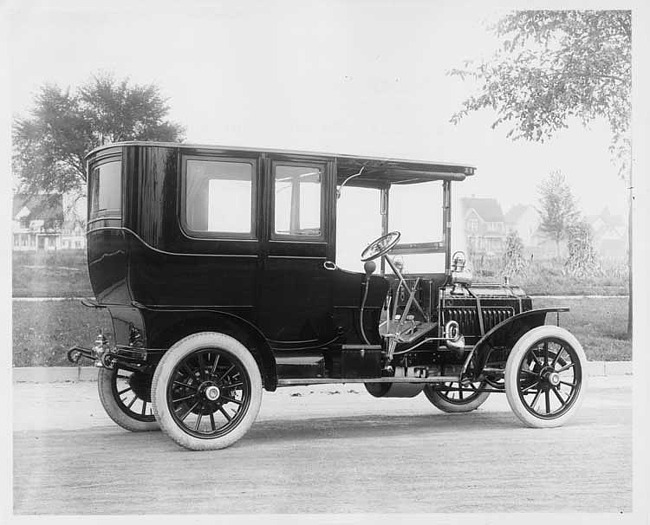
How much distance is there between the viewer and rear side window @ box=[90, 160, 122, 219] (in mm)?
6312

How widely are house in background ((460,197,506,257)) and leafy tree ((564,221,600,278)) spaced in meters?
0.57

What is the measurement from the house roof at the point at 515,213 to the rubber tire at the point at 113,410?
10.1 ft

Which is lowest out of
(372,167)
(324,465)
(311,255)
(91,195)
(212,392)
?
(324,465)

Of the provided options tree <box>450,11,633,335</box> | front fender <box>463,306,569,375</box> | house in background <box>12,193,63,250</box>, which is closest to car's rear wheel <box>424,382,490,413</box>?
front fender <box>463,306,569,375</box>

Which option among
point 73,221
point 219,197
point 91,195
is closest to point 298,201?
point 219,197

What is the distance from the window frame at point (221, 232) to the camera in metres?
6.34

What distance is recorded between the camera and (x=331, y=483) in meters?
5.99

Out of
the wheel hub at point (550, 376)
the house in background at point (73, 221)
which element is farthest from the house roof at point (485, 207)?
the house in background at point (73, 221)

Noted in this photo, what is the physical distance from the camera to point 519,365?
7141 mm

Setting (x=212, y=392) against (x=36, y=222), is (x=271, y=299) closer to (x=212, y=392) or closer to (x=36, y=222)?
(x=212, y=392)

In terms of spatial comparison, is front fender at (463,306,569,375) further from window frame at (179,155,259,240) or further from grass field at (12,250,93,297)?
grass field at (12,250,93,297)

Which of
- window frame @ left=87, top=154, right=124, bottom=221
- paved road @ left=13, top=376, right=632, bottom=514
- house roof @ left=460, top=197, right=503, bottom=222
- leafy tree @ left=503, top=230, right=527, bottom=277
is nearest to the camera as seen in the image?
paved road @ left=13, top=376, right=632, bottom=514

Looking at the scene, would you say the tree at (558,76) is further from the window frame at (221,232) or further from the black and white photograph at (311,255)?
the window frame at (221,232)

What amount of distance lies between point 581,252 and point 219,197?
268 cm
